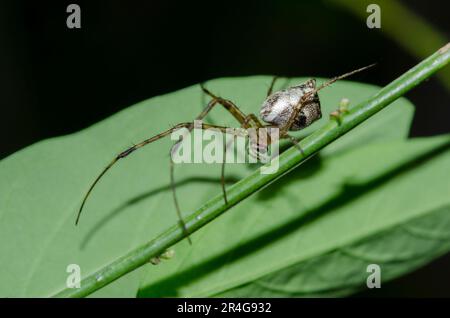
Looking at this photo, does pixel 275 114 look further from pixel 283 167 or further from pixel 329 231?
pixel 283 167

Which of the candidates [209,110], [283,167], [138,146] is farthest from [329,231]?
[138,146]

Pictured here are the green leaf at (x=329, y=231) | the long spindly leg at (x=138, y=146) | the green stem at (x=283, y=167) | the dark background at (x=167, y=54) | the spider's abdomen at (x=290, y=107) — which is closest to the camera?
the green stem at (x=283, y=167)

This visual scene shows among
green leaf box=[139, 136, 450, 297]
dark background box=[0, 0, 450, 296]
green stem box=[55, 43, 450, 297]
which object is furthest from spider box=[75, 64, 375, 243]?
dark background box=[0, 0, 450, 296]

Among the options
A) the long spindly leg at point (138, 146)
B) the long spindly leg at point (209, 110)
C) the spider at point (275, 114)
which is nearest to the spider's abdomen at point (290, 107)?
the spider at point (275, 114)

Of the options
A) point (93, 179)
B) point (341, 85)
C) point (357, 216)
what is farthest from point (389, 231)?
point (93, 179)

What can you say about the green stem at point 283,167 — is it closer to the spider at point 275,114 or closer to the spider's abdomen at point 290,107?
the spider at point 275,114

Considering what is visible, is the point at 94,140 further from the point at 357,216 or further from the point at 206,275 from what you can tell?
the point at 357,216
